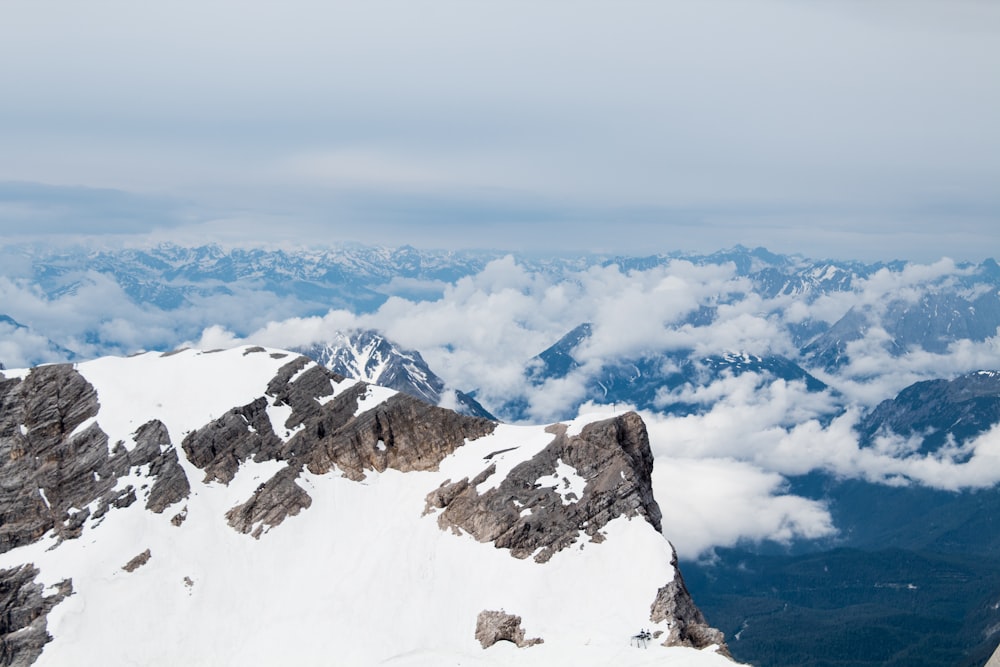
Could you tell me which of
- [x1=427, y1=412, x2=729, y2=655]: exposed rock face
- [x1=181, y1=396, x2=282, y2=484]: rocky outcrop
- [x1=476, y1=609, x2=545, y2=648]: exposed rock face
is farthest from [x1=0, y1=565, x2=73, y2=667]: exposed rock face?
[x1=476, y1=609, x2=545, y2=648]: exposed rock face

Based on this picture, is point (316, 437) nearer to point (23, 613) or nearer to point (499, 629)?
point (23, 613)

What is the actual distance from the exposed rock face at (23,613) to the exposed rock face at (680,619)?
7101 cm

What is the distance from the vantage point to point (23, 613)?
99.1 meters

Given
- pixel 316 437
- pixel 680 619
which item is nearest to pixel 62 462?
pixel 316 437

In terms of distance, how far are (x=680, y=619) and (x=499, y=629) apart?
20.6 meters

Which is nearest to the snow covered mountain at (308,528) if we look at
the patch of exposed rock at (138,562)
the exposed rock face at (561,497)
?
the patch of exposed rock at (138,562)

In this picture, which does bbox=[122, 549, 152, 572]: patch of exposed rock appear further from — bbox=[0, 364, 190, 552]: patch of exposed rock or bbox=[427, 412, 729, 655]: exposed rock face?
bbox=[427, 412, 729, 655]: exposed rock face

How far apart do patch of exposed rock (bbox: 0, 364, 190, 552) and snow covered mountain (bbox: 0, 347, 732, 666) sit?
0.26m

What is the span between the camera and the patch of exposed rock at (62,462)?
111688mm

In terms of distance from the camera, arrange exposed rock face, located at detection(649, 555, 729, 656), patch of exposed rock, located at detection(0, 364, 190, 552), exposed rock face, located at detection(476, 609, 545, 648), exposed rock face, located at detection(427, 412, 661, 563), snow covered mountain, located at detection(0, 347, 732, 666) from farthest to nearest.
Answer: patch of exposed rock, located at detection(0, 364, 190, 552) → exposed rock face, located at detection(427, 412, 661, 563) → snow covered mountain, located at detection(0, 347, 732, 666) → exposed rock face, located at detection(476, 609, 545, 648) → exposed rock face, located at detection(649, 555, 729, 656)

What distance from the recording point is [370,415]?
132m

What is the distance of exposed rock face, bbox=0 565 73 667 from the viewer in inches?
3748

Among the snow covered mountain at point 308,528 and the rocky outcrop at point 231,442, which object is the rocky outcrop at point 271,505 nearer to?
the snow covered mountain at point 308,528

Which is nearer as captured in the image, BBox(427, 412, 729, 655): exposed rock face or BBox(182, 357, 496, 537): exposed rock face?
BBox(427, 412, 729, 655): exposed rock face
